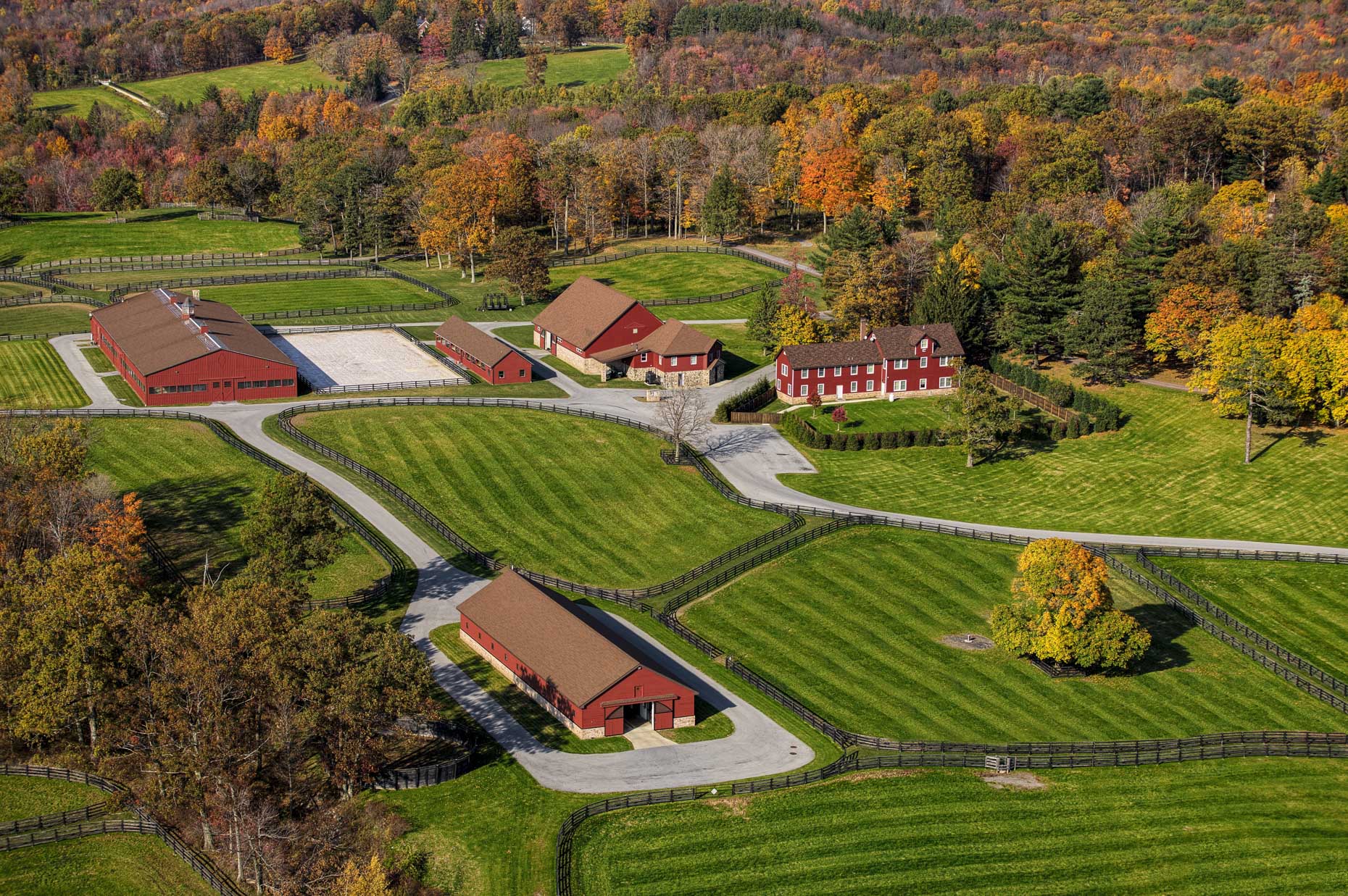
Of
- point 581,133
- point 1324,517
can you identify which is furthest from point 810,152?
point 1324,517

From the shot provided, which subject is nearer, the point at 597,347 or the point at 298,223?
the point at 597,347

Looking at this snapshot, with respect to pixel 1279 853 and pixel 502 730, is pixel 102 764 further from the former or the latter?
pixel 1279 853

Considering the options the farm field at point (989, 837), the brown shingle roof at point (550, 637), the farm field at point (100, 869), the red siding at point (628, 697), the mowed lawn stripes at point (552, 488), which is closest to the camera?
the farm field at point (989, 837)

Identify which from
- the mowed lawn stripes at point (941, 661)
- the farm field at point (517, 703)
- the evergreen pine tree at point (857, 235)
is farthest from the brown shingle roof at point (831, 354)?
the farm field at point (517, 703)

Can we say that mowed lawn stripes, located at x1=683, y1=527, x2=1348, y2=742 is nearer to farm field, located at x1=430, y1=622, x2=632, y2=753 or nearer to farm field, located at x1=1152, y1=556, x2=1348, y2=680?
farm field, located at x1=1152, y1=556, x2=1348, y2=680

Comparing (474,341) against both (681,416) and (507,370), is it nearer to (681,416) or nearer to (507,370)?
(507,370)

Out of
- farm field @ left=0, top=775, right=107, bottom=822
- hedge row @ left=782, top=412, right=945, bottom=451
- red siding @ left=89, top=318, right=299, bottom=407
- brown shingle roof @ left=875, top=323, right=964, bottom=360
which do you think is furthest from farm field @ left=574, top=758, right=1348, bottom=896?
red siding @ left=89, top=318, right=299, bottom=407

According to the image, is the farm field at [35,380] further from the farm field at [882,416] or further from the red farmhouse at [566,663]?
the farm field at [882,416]
